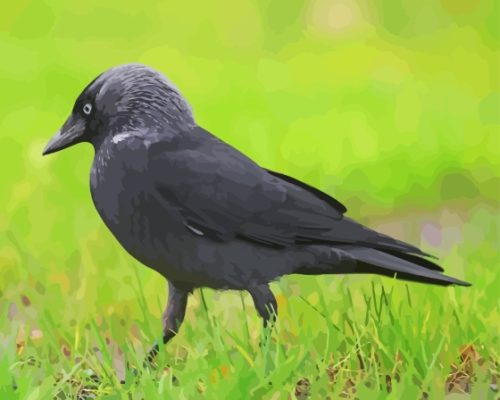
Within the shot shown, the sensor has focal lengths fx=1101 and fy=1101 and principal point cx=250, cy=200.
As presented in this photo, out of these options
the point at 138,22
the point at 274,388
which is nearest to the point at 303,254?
the point at 274,388

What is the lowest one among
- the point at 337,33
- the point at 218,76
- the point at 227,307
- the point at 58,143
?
the point at 227,307

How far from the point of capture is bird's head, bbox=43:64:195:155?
167 inches

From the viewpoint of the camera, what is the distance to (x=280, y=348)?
12.9ft

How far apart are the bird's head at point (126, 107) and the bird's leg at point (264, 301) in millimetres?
688

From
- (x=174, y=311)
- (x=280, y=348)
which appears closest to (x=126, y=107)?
(x=174, y=311)

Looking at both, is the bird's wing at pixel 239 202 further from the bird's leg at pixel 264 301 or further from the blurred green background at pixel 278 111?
the blurred green background at pixel 278 111

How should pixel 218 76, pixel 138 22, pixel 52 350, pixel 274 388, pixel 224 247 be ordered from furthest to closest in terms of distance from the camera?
pixel 138 22, pixel 218 76, pixel 52 350, pixel 224 247, pixel 274 388

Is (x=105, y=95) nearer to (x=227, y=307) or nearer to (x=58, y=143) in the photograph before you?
(x=58, y=143)

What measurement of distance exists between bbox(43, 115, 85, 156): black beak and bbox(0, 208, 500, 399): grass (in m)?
0.70

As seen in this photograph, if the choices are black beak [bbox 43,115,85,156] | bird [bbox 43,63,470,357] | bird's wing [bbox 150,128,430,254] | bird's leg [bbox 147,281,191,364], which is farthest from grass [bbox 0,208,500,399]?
black beak [bbox 43,115,85,156]

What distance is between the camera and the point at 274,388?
3727mm

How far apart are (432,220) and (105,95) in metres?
3.15

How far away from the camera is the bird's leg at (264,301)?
4.21 m

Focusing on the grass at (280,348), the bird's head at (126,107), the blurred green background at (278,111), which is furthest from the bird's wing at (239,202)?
the blurred green background at (278,111)
